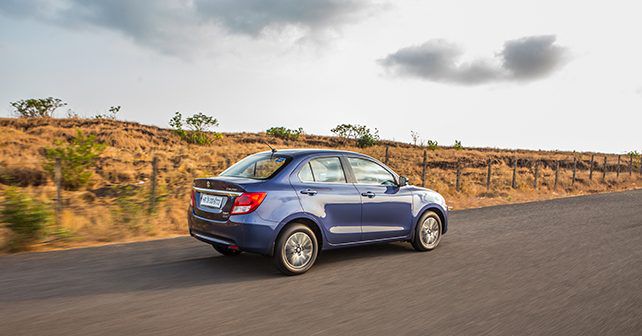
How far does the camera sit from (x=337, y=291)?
5.68 m

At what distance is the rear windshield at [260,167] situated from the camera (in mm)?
6547

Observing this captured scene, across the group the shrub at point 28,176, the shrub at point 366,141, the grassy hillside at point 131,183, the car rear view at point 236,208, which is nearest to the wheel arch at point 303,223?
the car rear view at point 236,208

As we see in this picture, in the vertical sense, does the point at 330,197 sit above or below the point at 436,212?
above

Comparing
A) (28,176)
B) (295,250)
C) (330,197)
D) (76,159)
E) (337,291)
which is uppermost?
(76,159)

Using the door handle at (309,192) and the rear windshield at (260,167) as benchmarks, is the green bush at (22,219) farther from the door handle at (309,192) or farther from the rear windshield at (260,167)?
the door handle at (309,192)

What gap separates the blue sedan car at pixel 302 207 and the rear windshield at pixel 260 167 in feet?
0.05

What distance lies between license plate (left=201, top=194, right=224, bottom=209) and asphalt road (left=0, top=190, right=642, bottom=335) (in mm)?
895

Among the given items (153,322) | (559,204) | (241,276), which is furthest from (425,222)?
(559,204)

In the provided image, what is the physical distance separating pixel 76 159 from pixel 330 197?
421 inches

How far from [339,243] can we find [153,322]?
3.00 m

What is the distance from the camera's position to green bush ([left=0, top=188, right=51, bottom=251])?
795cm

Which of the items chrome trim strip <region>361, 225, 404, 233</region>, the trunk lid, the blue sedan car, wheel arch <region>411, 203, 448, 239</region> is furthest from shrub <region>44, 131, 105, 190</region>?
wheel arch <region>411, 203, 448, 239</region>

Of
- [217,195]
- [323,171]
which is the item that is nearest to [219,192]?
[217,195]

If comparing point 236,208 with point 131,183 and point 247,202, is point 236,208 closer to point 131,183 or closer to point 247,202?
point 247,202
